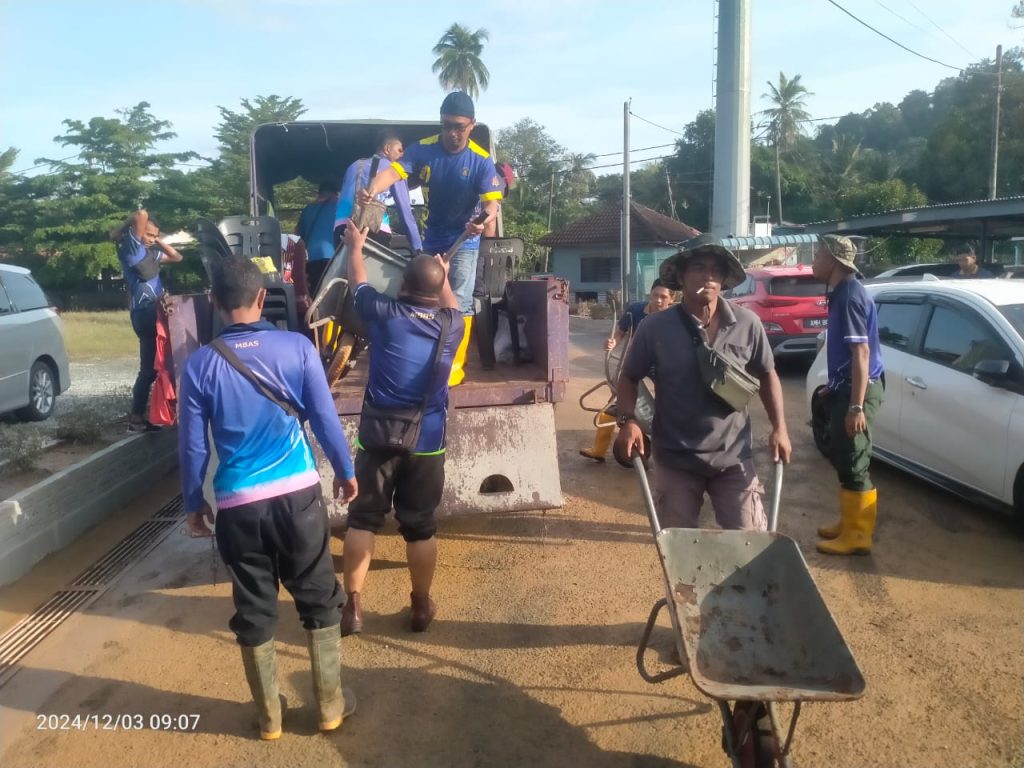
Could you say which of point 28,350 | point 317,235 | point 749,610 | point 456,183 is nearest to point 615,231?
point 28,350

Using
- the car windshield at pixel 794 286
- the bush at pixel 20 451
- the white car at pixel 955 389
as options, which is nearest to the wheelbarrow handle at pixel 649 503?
the white car at pixel 955 389

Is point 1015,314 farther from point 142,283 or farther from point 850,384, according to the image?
point 142,283

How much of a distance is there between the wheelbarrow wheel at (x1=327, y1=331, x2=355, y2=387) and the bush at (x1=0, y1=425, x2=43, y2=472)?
9.28ft

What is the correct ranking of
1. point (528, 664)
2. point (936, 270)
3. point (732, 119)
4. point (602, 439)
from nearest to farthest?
point (528, 664), point (602, 439), point (936, 270), point (732, 119)

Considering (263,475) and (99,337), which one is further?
(99,337)

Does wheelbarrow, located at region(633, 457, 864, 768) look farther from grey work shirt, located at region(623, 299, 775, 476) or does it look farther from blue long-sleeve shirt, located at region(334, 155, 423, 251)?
blue long-sleeve shirt, located at region(334, 155, 423, 251)

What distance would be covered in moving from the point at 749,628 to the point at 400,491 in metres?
1.76

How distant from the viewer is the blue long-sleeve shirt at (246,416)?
300cm

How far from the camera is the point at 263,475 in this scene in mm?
3062

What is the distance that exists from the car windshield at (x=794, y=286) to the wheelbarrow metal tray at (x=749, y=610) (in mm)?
8990

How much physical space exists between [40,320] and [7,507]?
4.70 meters

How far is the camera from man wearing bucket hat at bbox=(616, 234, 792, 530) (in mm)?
3422

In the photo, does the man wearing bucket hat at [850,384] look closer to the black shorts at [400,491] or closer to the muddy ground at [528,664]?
the muddy ground at [528,664]
